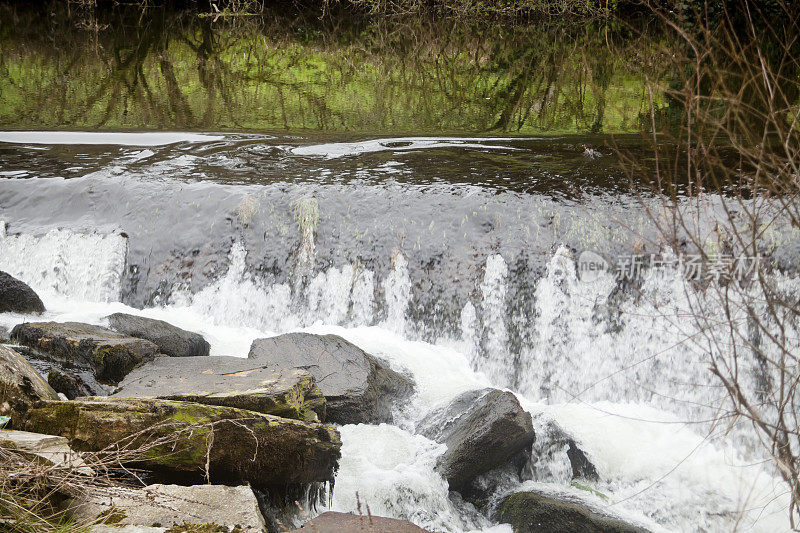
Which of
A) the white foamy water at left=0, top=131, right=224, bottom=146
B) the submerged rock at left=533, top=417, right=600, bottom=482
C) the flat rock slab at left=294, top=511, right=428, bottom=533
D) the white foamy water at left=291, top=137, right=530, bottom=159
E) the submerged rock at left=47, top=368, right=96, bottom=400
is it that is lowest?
the submerged rock at left=533, top=417, right=600, bottom=482

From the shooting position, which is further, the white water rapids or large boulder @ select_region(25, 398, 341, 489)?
the white water rapids

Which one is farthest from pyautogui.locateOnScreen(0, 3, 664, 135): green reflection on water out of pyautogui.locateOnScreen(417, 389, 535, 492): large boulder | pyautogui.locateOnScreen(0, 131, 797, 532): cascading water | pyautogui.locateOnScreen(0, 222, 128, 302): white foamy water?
pyautogui.locateOnScreen(417, 389, 535, 492): large boulder

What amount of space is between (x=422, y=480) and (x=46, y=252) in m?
4.94

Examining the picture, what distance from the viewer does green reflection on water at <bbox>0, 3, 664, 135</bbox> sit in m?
10.8

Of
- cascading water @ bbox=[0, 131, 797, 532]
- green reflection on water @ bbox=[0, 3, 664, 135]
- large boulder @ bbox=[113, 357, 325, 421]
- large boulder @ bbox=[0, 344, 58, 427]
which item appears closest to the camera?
large boulder @ bbox=[0, 344, 58, 427]

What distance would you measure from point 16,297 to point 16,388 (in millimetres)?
2792

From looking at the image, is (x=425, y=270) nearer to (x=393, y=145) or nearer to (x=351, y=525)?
(x=393, y=145)

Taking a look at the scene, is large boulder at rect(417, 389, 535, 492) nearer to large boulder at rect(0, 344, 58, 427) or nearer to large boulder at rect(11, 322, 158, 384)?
large boulder at rect(11, 322, 158, 384)

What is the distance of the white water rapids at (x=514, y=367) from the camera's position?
4.50m

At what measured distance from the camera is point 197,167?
8359mm

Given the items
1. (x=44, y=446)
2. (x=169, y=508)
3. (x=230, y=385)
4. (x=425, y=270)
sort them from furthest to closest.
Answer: (x=425, y=270), (x=230, y=385), (x=44, y=446), (x=169, y=508)

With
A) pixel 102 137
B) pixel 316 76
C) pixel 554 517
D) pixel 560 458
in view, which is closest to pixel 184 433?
pixel 554 517

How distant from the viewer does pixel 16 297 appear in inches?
250

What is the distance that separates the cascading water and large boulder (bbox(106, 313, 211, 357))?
0.36m
